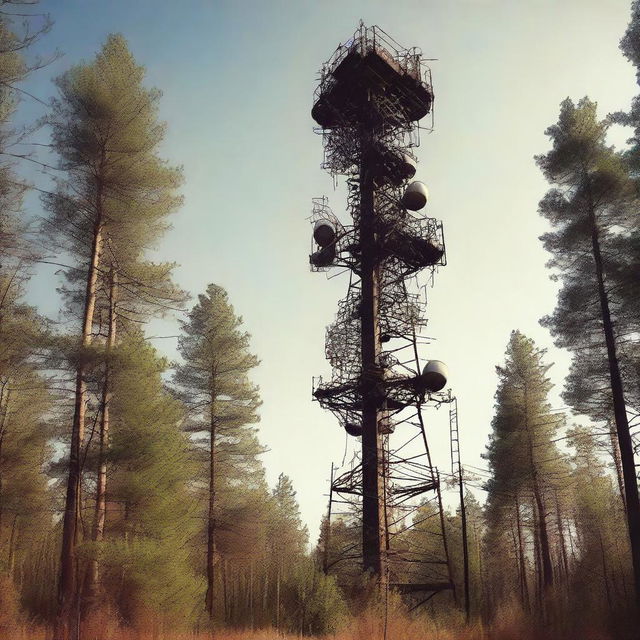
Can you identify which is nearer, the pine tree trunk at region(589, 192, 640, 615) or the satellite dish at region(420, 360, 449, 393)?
the pine tree trunk at region(589, 192, 640, 615)

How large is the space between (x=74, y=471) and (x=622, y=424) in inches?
644

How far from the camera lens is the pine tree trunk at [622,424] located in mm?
15930

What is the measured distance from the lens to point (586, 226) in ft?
62.5

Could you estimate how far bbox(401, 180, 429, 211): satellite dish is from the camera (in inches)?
1000

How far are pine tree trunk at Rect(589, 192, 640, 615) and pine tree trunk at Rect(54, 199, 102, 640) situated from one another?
50.0 ft

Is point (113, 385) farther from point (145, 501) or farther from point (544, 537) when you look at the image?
point (544, 537)

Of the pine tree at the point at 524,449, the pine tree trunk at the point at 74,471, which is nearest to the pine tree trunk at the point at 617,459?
the pine tree at the point at 524,449

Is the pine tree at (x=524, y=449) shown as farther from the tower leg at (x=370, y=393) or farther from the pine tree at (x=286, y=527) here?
the pine tree at (x=286, y=527)

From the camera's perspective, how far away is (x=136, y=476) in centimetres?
1692

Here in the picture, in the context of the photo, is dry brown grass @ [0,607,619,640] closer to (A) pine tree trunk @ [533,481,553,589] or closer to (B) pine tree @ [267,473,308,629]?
(A) pine tree trunk @ [533,481,553,589]

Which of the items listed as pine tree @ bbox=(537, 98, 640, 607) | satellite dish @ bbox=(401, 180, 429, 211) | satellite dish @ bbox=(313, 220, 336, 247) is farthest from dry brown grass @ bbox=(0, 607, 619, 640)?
satellite dish @ bbox=(401, 180, 429, 211)

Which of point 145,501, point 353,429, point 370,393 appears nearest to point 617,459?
point 353,429

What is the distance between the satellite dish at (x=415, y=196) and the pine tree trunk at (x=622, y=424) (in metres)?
8.06

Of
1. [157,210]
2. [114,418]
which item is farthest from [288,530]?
[157,210]
